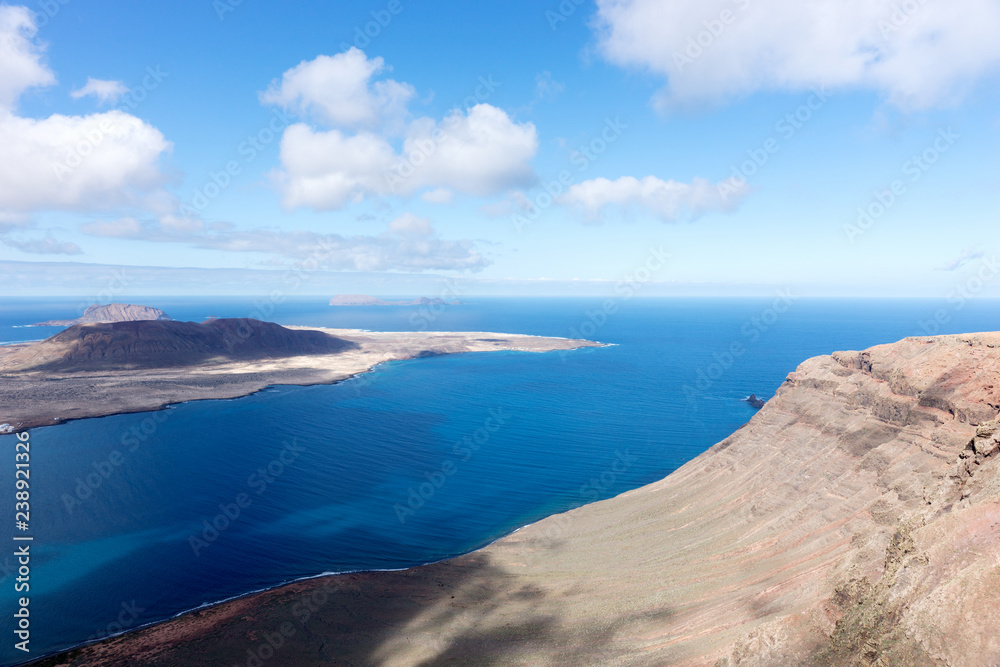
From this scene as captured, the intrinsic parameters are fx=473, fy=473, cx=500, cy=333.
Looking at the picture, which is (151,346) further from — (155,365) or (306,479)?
(306,479)

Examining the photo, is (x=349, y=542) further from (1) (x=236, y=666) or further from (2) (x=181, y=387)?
(2) (x=181, y=387)

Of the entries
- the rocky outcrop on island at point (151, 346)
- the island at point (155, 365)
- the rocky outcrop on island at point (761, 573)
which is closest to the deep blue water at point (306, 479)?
the rocky outcrop on island at point (761, 573)

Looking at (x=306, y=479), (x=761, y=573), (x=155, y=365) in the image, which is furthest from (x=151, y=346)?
(x=761, y=573)

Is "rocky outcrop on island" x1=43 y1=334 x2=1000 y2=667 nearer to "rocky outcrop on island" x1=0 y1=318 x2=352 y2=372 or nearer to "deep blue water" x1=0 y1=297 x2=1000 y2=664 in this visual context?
"deep blue water" x1=0 y1=297 x2=1000 y2=664

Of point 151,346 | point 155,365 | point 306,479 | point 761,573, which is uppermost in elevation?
point 151,346

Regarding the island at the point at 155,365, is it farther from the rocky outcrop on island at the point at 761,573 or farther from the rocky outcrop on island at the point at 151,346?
the rocky outcrop on island at the point at 761,573

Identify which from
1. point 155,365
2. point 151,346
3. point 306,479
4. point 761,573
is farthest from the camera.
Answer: point 151,346

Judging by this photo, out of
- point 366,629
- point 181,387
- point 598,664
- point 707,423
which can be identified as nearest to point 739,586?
point 598,664
